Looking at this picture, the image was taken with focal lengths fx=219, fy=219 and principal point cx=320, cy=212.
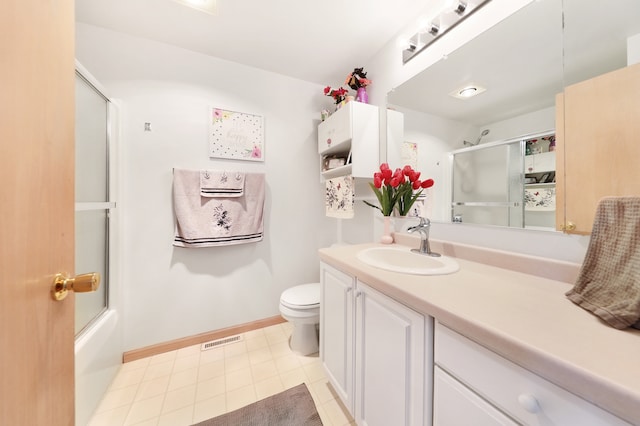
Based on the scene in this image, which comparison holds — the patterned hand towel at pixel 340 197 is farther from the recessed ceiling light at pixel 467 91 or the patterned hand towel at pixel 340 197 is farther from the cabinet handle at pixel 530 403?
the cabinet handle at pixel 530 403

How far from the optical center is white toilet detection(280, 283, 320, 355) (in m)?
1.50

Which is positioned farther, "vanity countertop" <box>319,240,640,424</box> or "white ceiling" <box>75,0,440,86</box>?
"white ceiling" <box>75,0,440,86</box>

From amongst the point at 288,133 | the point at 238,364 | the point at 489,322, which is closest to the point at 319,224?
the point at 288,133

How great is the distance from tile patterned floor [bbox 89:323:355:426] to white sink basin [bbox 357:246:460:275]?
84 cm

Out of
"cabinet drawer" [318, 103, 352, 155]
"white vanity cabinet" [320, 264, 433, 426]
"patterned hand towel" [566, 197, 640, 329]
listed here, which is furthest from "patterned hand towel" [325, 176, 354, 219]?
"patterned hand towel" [566, 197, 640, 329]

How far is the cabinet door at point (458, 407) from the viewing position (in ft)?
1.61

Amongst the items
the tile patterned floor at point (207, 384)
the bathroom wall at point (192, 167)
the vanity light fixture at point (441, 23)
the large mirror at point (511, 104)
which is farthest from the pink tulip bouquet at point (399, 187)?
the tile patterned floor at point (207, 384)

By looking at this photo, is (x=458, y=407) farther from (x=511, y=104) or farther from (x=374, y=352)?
(x=511, y=104)

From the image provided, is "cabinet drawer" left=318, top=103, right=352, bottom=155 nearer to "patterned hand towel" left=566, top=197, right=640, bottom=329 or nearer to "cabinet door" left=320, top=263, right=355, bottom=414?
"cabinet door" left=320, top=263, right=355, bottom=414

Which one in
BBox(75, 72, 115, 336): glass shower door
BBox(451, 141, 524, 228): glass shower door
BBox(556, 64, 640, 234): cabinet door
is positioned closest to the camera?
BBox(556, 64, 640, 234): cabinet door

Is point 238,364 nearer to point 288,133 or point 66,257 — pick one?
point 66,257

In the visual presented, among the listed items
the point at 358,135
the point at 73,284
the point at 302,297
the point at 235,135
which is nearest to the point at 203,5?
the point at 235,135

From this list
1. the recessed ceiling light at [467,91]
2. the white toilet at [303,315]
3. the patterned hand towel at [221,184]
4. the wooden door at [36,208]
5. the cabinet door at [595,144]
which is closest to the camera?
the wooden door at [36,208]

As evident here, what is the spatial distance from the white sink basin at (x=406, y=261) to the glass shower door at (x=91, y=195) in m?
1.51
